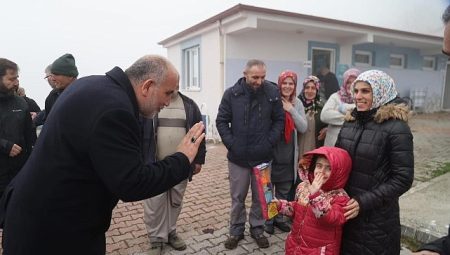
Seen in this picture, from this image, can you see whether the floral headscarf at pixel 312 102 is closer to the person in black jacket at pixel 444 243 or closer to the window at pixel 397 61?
the person in black jacket at pixel 444 243

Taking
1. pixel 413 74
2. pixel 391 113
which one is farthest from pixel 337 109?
pixel 413 74

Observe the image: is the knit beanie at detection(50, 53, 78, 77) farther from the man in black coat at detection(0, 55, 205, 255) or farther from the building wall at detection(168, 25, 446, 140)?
the building wall at detection(168, 25, 446, 140)

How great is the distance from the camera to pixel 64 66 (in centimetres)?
322

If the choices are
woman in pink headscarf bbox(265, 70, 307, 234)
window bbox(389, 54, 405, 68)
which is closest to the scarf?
woman in pink headscarf bbox(265, 70, 307, 234)

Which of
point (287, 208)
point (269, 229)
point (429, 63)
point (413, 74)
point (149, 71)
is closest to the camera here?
point (149, 71)

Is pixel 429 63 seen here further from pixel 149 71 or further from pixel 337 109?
pixel 149 71

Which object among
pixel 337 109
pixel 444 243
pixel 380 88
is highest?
→ pixel 380 88

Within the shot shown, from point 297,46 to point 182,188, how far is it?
25.2ft

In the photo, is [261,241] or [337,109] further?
[337,109]

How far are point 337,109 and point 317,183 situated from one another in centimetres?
173

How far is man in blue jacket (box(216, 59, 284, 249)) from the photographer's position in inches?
129

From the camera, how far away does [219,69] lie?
9.06m

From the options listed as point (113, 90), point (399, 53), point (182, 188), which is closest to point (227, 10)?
point (182, 188)

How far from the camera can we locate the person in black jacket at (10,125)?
314cm
